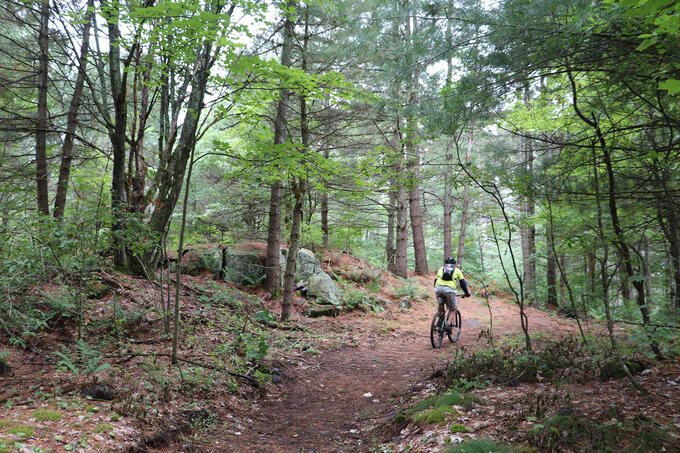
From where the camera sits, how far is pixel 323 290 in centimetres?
1171

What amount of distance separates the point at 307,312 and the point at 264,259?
2.49 metres

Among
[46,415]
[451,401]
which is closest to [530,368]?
[451,401]

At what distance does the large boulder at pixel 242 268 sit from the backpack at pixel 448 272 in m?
5.62

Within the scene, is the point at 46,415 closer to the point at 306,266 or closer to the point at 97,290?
the point at 97,290

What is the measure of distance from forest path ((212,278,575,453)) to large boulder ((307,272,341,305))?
90 centimetres

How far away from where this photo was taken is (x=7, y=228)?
15.8ft

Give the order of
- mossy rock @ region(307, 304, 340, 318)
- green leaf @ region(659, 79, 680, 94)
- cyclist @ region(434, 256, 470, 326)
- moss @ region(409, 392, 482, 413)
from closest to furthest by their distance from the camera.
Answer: green leaf @ region(659, 79, 680, 94)
moss @ region(409, 392, 482, 413)
cyclist @ region(434, 256, 470, 326)
mossy rock @ region(307, 304, 340, 318)

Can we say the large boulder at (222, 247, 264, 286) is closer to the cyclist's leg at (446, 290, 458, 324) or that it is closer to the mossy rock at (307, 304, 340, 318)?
the mossy rock at (307, 304, 340, 318)

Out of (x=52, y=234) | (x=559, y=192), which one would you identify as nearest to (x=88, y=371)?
(x=52, y=234)

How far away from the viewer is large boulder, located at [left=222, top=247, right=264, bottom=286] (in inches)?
438

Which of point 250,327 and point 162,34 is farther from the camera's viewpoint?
point 250,327

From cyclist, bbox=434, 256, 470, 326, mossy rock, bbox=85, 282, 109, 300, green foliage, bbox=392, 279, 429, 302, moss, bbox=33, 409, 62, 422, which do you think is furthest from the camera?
green foliage, bbox=392, 279, 429, 302

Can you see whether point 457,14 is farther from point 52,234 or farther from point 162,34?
point 52,234

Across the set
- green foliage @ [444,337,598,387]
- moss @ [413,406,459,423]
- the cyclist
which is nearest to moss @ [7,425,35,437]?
moss @ [413,406,459,423]
